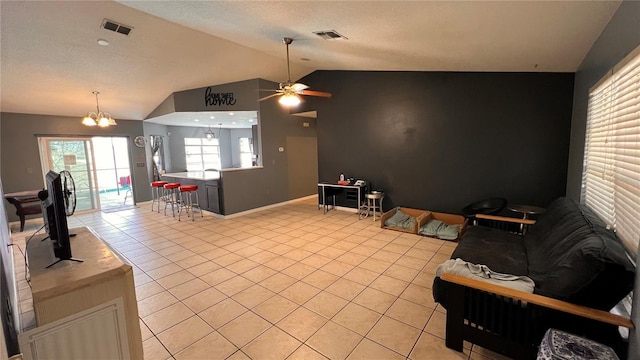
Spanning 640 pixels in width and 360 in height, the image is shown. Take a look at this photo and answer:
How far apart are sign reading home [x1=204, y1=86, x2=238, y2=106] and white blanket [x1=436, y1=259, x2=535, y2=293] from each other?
562 centimetres

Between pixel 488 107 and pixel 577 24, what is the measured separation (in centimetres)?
214

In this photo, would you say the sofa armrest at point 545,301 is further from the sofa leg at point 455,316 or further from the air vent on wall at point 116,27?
the air vent on wall at point 116,27

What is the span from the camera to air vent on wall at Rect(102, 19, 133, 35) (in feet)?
11.0

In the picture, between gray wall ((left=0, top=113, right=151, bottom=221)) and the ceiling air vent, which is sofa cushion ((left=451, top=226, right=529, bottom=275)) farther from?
gray wall ((left=0, top=113, right=151, bottom=221))

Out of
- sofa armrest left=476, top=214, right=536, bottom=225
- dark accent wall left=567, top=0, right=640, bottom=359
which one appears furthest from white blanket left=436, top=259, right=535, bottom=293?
sofa armrest left=476, top=214, right=536, bottom=225

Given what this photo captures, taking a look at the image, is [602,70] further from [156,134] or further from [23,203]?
[156,134]

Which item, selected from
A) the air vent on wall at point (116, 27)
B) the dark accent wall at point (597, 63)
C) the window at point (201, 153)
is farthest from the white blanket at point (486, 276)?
the window at point (201, 153)

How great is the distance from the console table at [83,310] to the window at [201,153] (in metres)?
9.45

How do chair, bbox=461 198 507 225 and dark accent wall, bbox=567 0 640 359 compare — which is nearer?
dark accent wall, bbox=567 0 640 359

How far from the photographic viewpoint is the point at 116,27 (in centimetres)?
348

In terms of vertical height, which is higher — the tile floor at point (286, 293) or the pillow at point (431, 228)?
the pillow at point (431, 228)

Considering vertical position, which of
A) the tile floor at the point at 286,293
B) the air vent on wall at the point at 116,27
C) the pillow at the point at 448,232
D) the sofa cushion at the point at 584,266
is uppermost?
the air vent on wall at the point at 116,27

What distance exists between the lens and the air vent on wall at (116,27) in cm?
336

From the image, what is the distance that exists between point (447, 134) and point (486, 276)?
3.24m
